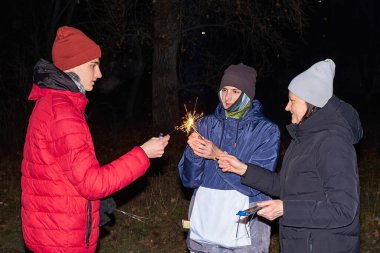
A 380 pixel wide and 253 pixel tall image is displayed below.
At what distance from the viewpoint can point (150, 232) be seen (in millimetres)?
7758

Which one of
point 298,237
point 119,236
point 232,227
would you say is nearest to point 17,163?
point 119,236

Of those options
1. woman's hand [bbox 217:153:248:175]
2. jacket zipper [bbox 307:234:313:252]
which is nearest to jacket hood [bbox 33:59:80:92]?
woman's hand [bbox 217:153:248:175]

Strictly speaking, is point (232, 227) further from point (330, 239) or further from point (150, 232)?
point (150, 232)

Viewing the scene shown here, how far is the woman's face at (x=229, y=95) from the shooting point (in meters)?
4.37

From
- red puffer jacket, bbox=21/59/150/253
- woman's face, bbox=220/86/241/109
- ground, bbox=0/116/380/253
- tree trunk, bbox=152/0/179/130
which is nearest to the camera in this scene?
red puffer jacket, bbox=21/59/150/253

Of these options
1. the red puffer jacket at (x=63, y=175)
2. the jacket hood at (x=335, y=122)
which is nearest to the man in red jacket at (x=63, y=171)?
the red puffer jacket at (x=63, y=175)

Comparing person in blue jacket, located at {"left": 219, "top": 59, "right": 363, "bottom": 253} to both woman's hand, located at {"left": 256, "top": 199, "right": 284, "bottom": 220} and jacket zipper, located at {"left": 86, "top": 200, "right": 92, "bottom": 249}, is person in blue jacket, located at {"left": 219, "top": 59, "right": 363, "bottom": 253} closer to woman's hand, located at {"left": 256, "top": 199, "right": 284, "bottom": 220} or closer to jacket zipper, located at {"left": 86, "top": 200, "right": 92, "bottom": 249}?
woman's hand, located at {"left": 256, "top": 199, "right": 284, "bottom": 220}

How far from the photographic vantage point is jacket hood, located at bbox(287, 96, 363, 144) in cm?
329

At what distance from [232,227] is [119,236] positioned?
3806 mm

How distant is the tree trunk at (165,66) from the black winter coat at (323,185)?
35.8 ft

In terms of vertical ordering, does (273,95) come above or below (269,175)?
below

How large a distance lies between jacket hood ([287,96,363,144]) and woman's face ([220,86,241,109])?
1021 millimetres

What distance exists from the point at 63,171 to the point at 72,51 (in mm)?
852

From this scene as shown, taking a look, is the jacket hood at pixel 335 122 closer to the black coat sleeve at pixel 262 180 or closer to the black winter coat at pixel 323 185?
the black winter coat at pixel 323 185
